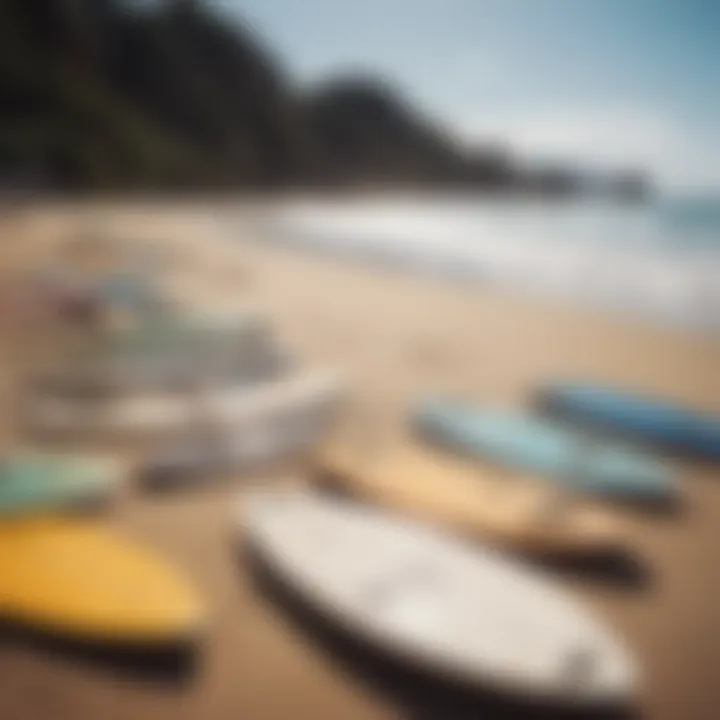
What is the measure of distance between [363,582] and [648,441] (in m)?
0.38

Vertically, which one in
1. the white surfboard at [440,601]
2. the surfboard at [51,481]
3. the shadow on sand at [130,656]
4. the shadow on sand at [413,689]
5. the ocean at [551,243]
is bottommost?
the shadow on sand at [130,656]

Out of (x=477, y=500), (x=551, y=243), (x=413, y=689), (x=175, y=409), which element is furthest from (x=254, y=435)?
(x=551, y=243)

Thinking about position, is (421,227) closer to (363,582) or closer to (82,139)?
(82,139)

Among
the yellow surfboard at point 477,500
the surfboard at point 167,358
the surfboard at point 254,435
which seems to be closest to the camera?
the yellow surfboard at point 477,500

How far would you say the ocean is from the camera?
95cm

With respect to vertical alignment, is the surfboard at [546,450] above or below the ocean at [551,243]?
below

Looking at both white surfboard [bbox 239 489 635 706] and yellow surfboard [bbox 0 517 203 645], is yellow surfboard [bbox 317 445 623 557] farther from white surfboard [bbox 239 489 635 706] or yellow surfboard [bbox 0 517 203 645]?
yellow surfboard [bbox 0 517 203 645]

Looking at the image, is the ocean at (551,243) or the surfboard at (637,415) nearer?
the surfboard at (637,415)

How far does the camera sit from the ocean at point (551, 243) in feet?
3.11

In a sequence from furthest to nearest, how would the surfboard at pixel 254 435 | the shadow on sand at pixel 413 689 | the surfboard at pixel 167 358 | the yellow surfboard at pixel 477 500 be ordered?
the surfboard at pixel 167 358
the surfboard at pixel 254 435
the yellow surfboard at pixel 477 500
the shadow on sand at pixel 413 689

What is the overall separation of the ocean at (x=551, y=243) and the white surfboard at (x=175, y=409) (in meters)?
0.40

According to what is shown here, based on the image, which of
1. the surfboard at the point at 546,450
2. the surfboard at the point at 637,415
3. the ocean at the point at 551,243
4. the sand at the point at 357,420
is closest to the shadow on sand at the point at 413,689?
the sand at the point at 357,420

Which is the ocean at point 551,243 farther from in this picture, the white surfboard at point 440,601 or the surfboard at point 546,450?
the white surfboard at point 440,601

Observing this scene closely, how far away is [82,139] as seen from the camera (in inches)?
58.3
